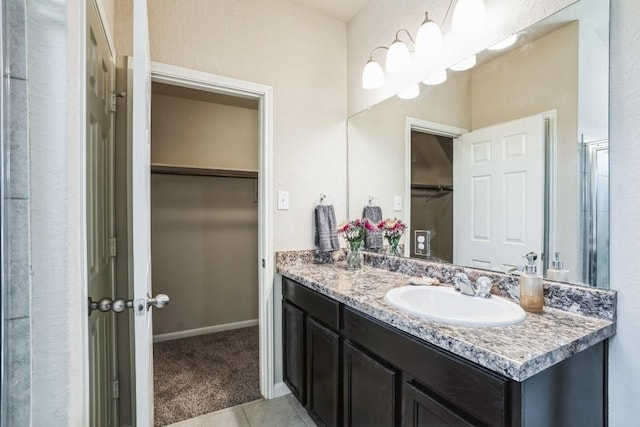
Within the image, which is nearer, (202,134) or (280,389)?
(280,389)

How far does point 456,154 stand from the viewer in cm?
160

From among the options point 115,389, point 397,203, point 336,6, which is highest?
→ point 336,6

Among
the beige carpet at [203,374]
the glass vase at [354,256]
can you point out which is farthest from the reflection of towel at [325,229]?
the beige carpet at [203,374]

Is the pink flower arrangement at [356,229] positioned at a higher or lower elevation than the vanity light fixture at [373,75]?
lower

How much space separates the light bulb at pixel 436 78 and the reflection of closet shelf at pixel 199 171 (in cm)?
197

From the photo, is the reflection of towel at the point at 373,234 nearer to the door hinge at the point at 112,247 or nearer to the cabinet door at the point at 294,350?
the cabinet door at the point at 294,350

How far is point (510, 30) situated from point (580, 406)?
4.65ft

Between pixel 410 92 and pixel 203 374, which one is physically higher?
pixel 410 92

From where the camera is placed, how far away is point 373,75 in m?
1.99

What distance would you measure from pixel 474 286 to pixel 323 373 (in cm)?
85

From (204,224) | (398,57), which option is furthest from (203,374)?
(398,57)

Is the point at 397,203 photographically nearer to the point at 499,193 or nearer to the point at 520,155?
the point at 499,193

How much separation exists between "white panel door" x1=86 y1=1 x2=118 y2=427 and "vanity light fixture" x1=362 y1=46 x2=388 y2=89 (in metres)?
1.42

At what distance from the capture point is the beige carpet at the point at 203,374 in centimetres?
193
